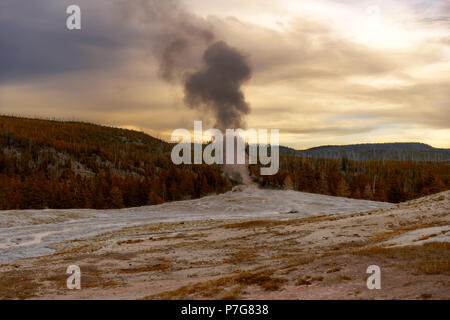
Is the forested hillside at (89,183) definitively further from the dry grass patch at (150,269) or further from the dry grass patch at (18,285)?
the dry grass patch at (18,285)

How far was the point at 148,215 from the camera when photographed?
253 ft

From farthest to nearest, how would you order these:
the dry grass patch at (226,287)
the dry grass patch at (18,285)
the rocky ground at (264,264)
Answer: the dry grass patch at (18,285) < the dry grass patch at (226,287) < the rocky ground at (264,264)

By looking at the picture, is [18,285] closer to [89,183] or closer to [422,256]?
[422,256]

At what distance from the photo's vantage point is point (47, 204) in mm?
109312

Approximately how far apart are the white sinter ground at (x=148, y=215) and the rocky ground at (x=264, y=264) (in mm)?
5470

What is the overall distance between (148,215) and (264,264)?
180 ft

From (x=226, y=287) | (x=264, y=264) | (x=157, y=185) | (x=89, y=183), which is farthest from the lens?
(x=89, y=183)

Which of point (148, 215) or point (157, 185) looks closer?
point (148, 215)

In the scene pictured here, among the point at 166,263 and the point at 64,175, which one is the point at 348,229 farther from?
the point at 64,175

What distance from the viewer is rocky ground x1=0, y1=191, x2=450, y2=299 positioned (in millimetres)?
16438

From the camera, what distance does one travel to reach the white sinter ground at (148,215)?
48.4 meters

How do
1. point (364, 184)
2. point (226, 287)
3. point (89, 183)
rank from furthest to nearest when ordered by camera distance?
point (89, 183)
point (364, 184)
point (226, 287)

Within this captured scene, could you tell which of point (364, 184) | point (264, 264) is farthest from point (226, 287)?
point (364, 184)

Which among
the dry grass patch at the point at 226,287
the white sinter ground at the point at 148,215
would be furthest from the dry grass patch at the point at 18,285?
the white sinter ground at the point at 148,215
